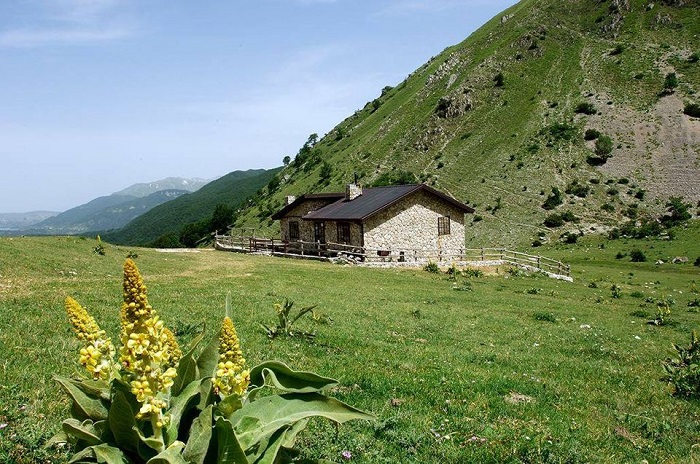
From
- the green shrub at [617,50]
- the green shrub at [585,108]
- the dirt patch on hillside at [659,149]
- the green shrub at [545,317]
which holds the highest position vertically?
the green shrub at [617,50]

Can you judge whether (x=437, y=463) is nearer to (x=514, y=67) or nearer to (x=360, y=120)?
(x=514, y=67)

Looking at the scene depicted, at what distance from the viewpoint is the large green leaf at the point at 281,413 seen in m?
3.36

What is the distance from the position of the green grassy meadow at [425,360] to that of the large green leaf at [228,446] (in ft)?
4.82

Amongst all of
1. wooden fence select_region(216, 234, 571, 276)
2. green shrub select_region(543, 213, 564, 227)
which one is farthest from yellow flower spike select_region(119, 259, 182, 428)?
green shrub select_region(543, 213, 564, 227)

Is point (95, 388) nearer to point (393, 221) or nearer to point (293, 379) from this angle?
point (293, 379)

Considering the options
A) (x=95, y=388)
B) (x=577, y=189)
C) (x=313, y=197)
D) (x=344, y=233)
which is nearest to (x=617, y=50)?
(x=577, y=189)

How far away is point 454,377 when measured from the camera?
10.2 metres

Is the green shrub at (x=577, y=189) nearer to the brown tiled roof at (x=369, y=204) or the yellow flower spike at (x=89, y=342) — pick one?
the brown tiled roof at (x=369, y=204)

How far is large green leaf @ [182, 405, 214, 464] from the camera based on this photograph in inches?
125

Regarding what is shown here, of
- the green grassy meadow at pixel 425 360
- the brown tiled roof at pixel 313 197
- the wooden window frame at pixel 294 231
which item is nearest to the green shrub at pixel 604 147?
the brown tiled roof at pixel 313 197

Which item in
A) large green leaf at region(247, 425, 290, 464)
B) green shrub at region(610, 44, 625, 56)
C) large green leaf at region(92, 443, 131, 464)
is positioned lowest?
large green leaf at region(247, 425, 290, 464)

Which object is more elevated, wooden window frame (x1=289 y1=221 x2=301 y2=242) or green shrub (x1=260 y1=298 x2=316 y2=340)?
wooden window frame (x1=289 y1=221 x2=301 y2=242)

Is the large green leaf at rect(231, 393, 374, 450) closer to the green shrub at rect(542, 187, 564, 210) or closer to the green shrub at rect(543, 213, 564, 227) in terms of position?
the green shrub at rect(543, 213, 564, 227)

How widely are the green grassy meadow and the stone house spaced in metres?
16.3
